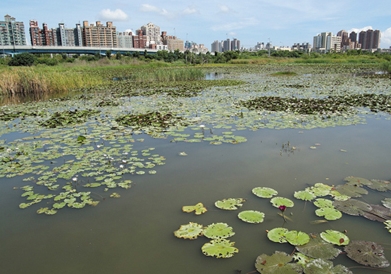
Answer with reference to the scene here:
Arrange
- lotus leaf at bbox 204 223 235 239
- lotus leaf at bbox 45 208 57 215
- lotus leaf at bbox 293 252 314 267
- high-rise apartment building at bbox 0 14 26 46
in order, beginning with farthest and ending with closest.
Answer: high-rise apartment building at bbox 0 14 26 46
lotus leaf at bbox 45 208 57 215
lotus leaf at bbox 204 223 235 239
lotus leaf at bbox 293 252 314 267

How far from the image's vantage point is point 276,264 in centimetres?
217

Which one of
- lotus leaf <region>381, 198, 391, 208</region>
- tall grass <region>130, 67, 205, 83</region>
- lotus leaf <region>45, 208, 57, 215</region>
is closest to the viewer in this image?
lotus leaf <region>381, 198, 391, 208</region>

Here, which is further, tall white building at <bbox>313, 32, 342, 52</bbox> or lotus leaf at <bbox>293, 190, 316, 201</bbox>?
tall white building at <bbox>313, 32, 342, 52</bbox>

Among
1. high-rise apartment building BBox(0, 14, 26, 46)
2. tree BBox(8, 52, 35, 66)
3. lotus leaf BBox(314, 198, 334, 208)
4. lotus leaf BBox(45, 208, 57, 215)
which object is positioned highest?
high-rise apartment building BBox(0, 14, 26, 46)

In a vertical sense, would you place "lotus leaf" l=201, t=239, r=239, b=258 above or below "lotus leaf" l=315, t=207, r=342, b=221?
below

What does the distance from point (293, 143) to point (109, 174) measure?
3261 millimetres

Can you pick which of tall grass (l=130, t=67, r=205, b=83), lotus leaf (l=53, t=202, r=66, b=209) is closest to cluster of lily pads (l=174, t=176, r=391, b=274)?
lotus leaf (l=53, t=202, r=66, b=209)

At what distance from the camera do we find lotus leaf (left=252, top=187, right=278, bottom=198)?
10.7 feet

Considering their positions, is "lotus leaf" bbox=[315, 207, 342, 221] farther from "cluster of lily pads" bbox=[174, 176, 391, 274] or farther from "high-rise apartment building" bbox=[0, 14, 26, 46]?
"high-rise apartment building" bbox=[0, 14, 26, 46]

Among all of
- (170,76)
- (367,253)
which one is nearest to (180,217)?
(367,253)

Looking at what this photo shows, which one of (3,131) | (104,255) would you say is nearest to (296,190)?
(104,255)

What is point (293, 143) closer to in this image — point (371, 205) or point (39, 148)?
point (371, 205)

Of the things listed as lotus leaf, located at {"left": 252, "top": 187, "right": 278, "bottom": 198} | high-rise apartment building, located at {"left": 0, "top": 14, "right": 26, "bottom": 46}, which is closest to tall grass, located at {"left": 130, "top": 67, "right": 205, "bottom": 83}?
lotus leaf, located at {"left": 252, "top": 187, "right": 278, "bottom": 198}

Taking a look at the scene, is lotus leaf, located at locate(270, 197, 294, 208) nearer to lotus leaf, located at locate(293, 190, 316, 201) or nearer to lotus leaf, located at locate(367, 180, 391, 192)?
lotus leaf, located at locate(293, 190, 316, 201)
